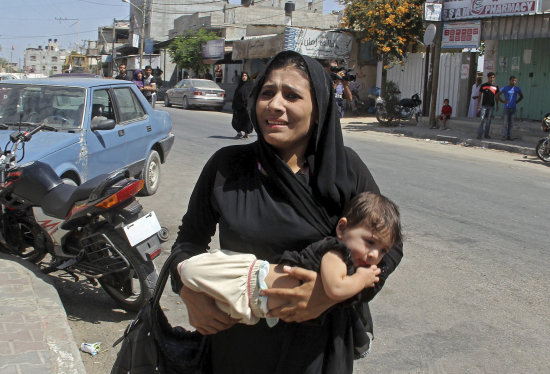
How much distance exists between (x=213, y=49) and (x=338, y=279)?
35.7m

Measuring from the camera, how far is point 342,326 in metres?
1.86

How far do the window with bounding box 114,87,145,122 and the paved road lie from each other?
47.1 inches

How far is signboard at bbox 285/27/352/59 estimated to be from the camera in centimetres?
2472

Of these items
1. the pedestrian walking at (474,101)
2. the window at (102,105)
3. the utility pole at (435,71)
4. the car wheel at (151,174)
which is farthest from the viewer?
the pedestrian walking at (474,101)

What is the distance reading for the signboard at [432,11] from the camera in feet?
57.7

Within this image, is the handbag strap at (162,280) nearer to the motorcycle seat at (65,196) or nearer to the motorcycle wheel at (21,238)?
the motorcycle seat at (65,196)

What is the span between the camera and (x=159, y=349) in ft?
6.27

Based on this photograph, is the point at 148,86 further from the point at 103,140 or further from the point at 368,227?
the point at 368,227

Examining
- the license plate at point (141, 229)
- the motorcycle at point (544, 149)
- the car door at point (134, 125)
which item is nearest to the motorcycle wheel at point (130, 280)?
the license plate at point (141, 229)

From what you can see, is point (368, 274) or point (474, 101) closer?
point (368, 274)

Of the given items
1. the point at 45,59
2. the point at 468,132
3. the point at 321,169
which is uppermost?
the point at 45,59

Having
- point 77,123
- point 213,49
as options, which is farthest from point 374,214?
point 213,49

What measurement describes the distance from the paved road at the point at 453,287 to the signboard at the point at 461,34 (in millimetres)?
8838

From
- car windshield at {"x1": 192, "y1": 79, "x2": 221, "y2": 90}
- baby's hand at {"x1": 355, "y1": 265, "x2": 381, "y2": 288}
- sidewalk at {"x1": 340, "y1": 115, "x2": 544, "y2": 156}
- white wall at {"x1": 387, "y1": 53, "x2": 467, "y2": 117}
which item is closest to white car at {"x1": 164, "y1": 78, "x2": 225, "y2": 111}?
car windshield at {"x1": 192, "y1": 79, "x2": 221, "y2": 90}
